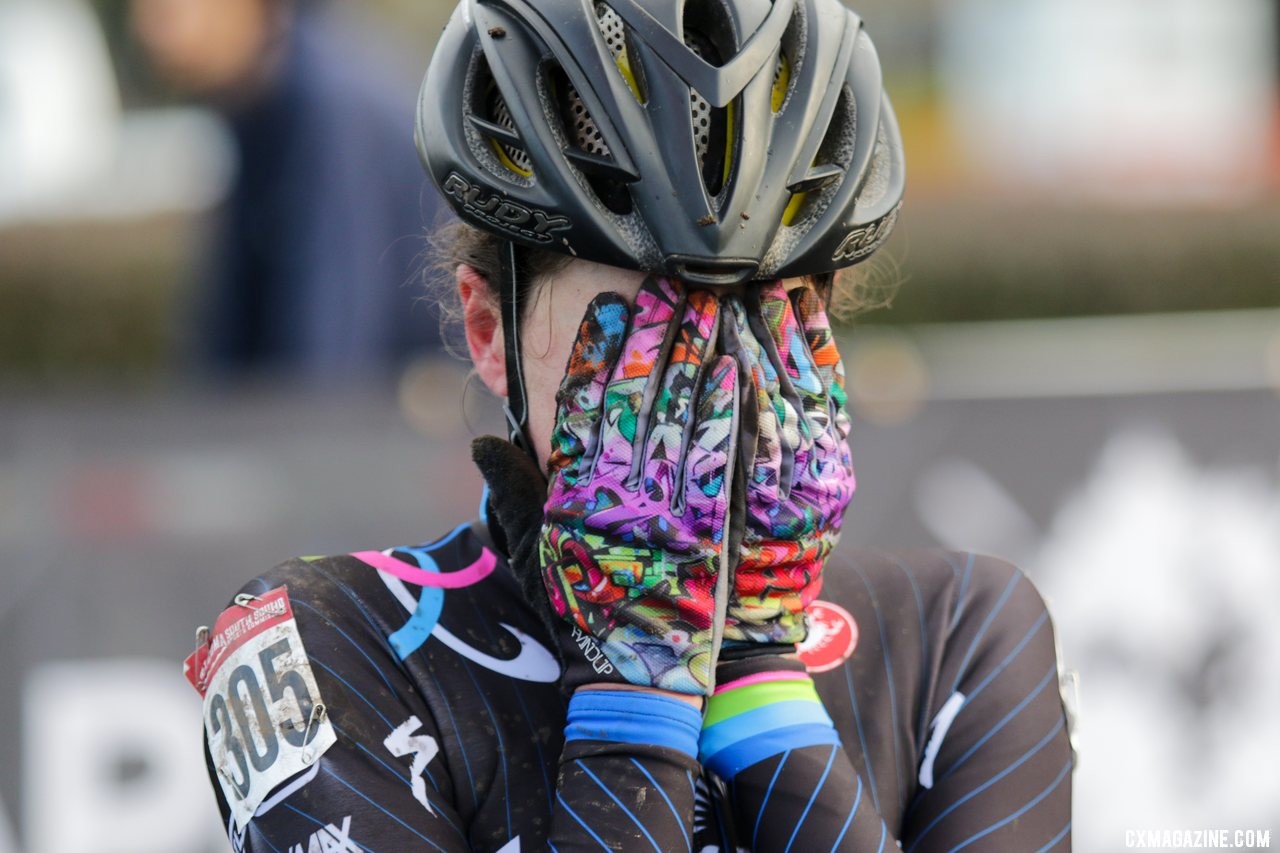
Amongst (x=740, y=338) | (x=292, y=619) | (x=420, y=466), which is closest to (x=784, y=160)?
(x=740, y=338)

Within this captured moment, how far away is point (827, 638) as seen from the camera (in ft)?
6.86

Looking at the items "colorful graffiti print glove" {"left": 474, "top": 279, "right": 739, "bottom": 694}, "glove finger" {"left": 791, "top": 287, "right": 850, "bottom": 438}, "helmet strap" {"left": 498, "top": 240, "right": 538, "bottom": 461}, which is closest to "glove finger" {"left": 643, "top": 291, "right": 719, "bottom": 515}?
"colorful graffiti print glove" {"left": 474, "top": 279, "right": 739, "bottom": 694}

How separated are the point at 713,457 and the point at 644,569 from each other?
0.15m

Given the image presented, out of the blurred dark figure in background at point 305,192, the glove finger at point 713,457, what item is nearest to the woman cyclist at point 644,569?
the glove finger at point 713,457

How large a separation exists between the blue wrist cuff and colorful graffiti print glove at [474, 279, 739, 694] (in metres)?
0.02

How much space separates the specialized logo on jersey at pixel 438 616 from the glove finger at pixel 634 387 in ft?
1.05

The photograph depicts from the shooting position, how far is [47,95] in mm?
9805

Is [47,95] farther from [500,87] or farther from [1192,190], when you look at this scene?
[500,87]

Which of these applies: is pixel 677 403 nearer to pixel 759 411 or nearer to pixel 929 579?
pixel 759 411

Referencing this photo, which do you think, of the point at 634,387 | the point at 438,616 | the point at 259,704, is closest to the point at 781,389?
the point at 634,387

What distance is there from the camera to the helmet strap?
6.61 feet

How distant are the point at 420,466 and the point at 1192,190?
766 cm

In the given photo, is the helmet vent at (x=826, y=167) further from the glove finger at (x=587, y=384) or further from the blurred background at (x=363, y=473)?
the blurred background at (x=363, y=473)

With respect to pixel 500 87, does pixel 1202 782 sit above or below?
below
